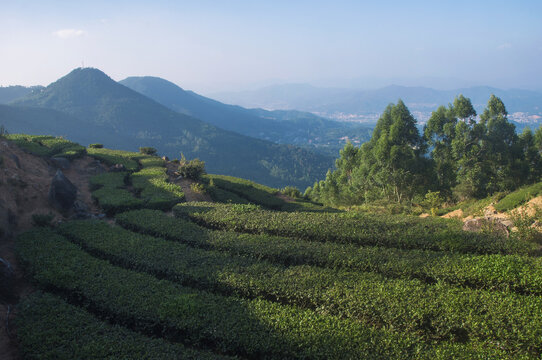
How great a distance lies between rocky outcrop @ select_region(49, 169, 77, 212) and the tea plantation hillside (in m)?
1.60

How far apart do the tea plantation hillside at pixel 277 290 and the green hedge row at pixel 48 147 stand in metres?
7.95

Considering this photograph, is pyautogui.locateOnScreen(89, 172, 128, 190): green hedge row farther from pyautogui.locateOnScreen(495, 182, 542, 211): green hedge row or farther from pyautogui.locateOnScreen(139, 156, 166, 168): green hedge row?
pyautogui.locateOnScreen(495, 182, 542, 211): green hedge row

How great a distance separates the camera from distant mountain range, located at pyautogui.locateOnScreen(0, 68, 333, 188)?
4215 inches

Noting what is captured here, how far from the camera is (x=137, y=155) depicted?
914 inches

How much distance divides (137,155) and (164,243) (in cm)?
1480

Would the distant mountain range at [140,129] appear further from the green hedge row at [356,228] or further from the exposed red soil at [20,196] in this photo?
the green hedge row at [356,228]

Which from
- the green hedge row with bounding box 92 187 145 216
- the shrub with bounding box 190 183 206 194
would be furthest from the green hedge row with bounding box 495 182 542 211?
the green hedge row with bounding box 92 187 145 216

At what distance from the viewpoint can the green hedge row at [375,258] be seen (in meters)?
7.76

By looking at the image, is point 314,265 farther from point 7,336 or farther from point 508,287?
point 7,336

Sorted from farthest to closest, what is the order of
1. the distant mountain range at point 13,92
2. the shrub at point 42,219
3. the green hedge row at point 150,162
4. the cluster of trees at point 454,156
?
the distant mountain range at point 13,92 < the cluster of trees at point 454,156 < the green hedge row at point 150,162 < the shrub at point 42,219

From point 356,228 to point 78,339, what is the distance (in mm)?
8353

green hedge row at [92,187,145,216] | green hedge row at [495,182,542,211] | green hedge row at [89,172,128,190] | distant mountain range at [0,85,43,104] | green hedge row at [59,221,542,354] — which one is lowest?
green hedge row at [59,221,542,354]

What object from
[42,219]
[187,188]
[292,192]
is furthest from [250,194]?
[42,219]

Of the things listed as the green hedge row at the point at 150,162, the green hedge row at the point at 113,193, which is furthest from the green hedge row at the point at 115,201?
the green hedge row at the point at 150,162
